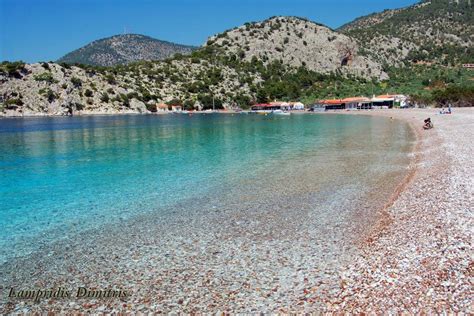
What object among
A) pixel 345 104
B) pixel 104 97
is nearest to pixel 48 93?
pixel 104 97

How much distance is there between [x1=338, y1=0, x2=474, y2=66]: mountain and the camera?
478 feet

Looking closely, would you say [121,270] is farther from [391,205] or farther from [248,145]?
[248,145]

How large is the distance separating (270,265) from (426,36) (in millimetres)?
173818

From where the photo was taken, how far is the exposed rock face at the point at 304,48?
160m

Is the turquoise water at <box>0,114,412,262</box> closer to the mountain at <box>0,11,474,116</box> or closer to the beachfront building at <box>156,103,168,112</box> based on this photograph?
the mountain at <box>0,11,474,116</box>

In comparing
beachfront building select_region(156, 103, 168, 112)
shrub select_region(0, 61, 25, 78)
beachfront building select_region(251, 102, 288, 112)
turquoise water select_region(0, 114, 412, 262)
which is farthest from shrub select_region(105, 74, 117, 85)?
turquoise water select_region(0, 114, 412, 262)

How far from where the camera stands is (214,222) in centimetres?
1187

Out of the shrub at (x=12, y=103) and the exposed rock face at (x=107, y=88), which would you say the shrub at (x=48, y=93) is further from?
the shrub at (x=12, y=103)

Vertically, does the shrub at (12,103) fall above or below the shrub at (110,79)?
below

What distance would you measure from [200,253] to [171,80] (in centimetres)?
13583

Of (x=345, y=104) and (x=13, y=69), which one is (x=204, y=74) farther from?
(x=13, y=69)

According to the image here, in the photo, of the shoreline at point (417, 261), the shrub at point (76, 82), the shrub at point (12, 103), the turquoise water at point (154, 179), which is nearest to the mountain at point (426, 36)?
the shrub at point (76, 82)

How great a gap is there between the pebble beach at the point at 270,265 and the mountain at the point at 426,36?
6023 inches

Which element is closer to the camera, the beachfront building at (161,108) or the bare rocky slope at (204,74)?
the bare rocky slope at (204,74)
